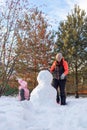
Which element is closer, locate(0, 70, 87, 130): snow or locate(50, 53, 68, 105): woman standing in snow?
locate(0, 70, 87, 130): snow

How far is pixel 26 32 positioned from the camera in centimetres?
Answer: 2439

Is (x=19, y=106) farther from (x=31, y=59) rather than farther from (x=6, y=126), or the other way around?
(x=31, y=59)

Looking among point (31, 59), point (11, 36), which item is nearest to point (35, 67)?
point (31, 59)

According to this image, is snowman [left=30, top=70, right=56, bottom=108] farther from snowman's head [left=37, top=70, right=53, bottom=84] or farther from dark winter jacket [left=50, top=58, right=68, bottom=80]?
dark winter jacket [left=50, top=58, right=68, bottom=80]

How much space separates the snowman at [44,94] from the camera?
885cm

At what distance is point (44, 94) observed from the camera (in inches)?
358

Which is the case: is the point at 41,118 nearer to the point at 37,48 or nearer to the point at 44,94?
the point at 44,94

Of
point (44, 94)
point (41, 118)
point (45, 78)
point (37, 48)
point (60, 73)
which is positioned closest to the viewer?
point (41, 118)

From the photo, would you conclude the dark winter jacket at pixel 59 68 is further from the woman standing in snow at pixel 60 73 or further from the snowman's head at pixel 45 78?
the snowman's head at pixel 45 78

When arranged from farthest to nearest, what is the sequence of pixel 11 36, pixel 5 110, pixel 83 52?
pixel 83 52
pixel 11 36
pixel 5 110

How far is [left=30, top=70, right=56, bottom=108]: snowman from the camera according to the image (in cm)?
885

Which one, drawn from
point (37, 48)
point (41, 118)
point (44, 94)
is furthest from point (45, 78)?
point (37, 48)

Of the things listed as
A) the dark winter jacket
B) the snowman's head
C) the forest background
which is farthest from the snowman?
the forest background

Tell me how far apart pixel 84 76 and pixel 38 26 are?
29.7 ft
